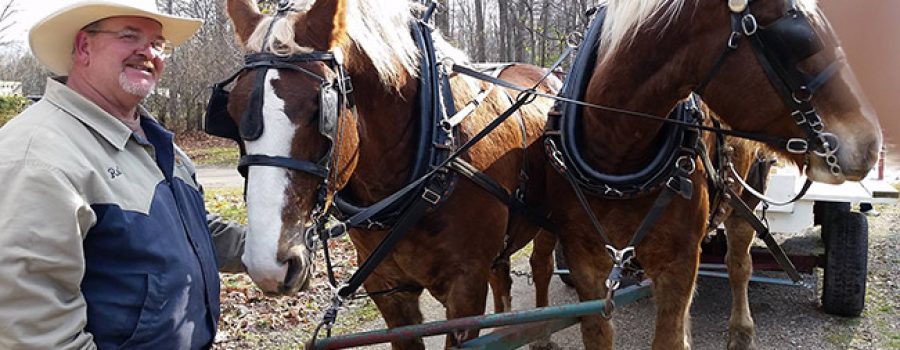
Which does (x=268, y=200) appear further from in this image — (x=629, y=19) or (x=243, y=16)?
(x=629, y=19)

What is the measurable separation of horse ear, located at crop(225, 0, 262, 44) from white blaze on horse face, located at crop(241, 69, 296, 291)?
1.49ft

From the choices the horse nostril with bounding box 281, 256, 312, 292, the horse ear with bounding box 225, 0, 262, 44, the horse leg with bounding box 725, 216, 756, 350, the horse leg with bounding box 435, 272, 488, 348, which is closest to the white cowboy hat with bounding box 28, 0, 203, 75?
the horse ear with bounding box 225, 0, 262, 44

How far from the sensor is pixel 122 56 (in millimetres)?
1896

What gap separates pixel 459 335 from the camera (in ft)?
8.56

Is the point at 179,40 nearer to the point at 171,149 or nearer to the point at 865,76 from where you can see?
the point at 171,149

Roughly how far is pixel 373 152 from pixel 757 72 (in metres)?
1.32

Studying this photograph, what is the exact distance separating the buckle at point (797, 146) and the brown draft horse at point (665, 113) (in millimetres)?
38

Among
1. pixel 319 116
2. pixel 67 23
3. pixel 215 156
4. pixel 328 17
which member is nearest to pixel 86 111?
pixel 67 23

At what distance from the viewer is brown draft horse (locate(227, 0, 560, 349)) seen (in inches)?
72.2

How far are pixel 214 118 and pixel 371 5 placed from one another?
71 centimetres

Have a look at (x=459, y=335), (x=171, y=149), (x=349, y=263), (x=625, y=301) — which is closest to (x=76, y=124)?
(x=171, y=149)

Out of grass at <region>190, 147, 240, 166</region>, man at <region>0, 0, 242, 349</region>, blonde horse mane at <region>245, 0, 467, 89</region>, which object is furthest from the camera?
grass at <region>190, 147, 240, 166</region>

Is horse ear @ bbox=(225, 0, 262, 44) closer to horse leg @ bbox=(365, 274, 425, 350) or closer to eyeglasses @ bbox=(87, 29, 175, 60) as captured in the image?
eyeglasses @ bbox=(87, 29, 175, 60)

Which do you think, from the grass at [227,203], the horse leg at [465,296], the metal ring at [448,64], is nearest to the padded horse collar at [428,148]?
the metal ring at [448,64]
